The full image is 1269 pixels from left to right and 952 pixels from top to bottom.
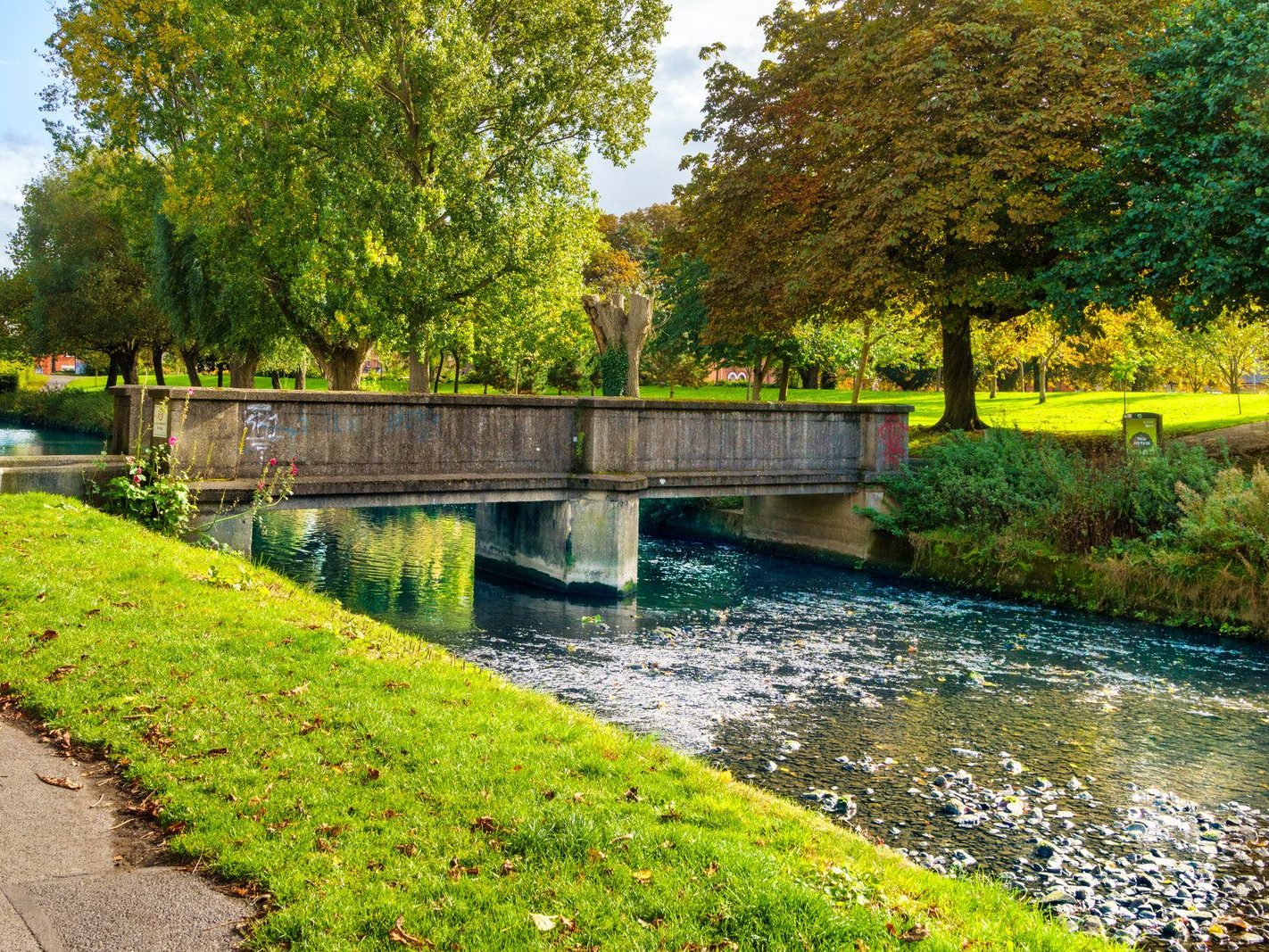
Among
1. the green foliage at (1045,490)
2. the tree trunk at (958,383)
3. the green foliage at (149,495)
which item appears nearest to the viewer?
the green foliage at (149,495)

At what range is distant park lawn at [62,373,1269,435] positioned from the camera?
89.0ft

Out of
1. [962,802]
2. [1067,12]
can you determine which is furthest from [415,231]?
[962,802]

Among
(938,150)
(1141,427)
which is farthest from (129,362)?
(1141,427)

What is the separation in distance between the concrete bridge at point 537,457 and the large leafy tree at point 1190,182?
5170 mm

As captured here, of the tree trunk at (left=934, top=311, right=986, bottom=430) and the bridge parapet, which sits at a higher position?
the tree trunk at (left=934, top=311, right=986, bottom=430)

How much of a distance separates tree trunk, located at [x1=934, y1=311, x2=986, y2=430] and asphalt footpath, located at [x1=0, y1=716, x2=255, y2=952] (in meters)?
23.9

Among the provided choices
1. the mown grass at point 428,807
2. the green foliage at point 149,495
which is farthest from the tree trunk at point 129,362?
the mown grass at point 428,807

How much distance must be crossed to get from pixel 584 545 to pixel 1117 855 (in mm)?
11037

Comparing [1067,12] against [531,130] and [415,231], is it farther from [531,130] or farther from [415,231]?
[415,231]

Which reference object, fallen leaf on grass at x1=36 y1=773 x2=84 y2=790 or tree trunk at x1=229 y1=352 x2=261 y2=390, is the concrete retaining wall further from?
tree trunk at x1=229 y1=352 x2=261 y2=390

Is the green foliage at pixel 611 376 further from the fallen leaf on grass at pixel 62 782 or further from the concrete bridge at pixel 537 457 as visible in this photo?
the fallen leaf on grass at pixel 62 782

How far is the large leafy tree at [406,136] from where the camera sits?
22344mm

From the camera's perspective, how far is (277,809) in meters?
4.96

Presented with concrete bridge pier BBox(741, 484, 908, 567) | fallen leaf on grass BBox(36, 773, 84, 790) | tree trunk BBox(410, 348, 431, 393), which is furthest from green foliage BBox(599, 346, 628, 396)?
fallen leaf on grass BBox(36, 773, 84, 790)
